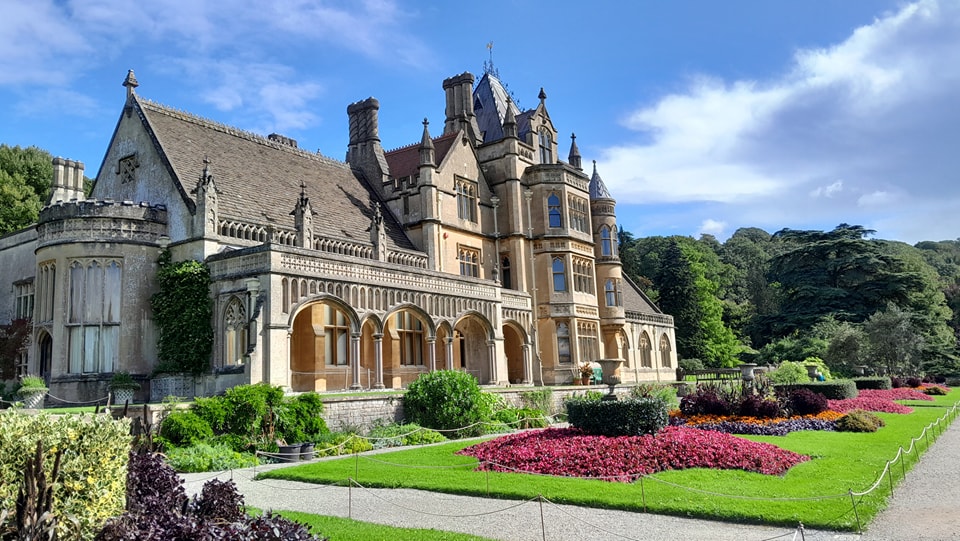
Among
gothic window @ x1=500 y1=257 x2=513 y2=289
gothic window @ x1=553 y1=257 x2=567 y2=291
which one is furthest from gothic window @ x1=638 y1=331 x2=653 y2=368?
gothic window @ x1=500 y1=257 x2=513 y2=289

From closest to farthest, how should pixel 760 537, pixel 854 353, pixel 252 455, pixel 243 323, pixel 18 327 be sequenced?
pixel 760 537, pixel 252 455, pixel 243 323, pixel 18 327, pixel 854 353

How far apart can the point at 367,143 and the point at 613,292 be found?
16.7 metres

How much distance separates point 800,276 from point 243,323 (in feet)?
179

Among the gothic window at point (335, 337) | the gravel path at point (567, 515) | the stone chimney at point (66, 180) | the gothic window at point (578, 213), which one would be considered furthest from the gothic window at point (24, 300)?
the gothic window at point (578, 213)

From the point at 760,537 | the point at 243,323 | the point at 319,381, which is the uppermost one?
the point at 243,323

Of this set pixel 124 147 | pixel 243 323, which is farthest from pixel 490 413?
pixel 124 147

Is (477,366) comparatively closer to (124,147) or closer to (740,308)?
(124,147)

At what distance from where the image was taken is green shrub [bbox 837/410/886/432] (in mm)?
19281

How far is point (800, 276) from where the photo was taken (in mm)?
64000

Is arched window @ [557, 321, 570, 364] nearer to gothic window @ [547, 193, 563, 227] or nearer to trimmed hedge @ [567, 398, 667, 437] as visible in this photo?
gothic window @ [547, 193, 563, 227]

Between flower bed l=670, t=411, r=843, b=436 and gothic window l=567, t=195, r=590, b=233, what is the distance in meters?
19.9

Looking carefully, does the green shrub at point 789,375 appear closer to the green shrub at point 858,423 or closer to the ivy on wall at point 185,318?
the green shrub at point 858,423

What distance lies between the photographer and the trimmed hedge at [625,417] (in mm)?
15203

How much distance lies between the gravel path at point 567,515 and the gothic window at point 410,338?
16431mm
